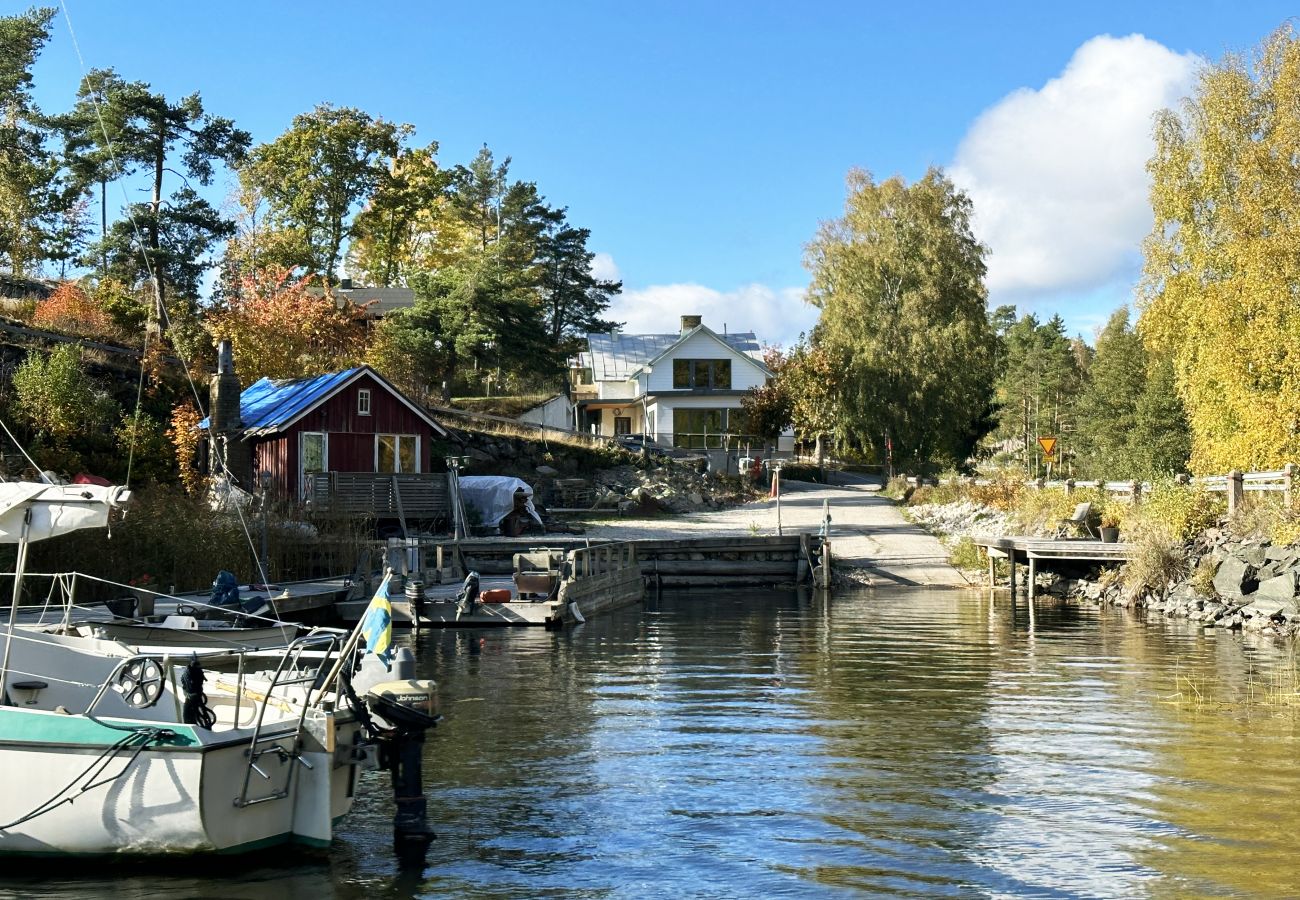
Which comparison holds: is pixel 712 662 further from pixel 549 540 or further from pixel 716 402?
pixel 716 402

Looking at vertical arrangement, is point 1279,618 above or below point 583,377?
below

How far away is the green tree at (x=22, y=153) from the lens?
53031 mm

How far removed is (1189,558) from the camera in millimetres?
30703

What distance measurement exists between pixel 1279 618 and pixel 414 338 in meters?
40.1

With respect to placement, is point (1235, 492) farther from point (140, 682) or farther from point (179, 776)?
point (179, 776)

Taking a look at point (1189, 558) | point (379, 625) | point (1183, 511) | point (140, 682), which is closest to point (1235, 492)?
point (1183, 511)

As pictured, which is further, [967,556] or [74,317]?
[74,317]

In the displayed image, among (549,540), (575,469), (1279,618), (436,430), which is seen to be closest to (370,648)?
(1279,618)

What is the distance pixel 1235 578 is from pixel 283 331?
115 ft

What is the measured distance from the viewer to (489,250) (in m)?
73.4

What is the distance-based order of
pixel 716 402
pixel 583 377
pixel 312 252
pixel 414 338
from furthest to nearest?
pixel 583 377 < pixel 716 402 < pixel 312 252 < pixel 414 338

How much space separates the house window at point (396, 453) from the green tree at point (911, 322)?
2366 centimetres

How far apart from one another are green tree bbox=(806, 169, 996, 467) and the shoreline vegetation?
62.7 feet

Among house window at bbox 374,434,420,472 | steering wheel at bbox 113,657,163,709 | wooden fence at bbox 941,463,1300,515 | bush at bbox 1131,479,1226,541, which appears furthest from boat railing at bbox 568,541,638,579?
steering wheel at bbox 113,657,163,709
